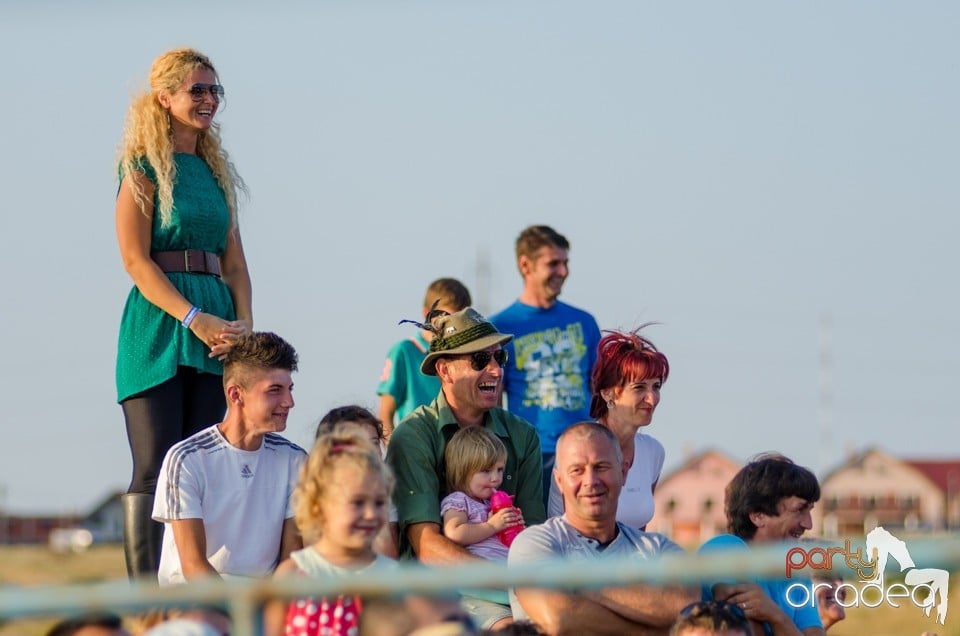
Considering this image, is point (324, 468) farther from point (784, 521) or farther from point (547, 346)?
point (547, 346)

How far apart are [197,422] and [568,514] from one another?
1634 mm

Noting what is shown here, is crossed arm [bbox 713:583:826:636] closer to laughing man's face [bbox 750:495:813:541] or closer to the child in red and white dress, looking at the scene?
laughing man's face [bbox 750:495:813:541]

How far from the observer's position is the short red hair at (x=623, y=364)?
700 cm

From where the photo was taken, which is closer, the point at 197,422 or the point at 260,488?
the point at 260,488

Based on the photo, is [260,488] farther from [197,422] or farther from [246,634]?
[246,634]

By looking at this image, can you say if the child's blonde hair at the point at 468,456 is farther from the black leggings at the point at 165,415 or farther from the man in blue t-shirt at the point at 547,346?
the man in blue t-shirt at the point at 547,346

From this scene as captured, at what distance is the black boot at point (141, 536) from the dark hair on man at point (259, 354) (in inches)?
23.4

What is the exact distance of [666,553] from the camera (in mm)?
5652

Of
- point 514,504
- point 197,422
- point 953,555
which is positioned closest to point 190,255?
point 197,422

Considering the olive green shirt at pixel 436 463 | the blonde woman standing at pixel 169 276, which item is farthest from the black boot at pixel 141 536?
the olive green shirt at pixel 436 463

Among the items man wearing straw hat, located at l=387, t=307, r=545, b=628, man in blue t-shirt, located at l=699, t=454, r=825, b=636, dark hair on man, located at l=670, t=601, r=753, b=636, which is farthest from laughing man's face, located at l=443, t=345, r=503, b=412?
dark hair on man, located at l=670, t=601, r=753, b=636

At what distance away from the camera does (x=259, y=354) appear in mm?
6090

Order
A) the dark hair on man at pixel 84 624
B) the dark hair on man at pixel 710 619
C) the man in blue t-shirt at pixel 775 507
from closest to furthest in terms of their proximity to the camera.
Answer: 1. the dark hair on man at pixel 84 624
2. the dark hair on man at pixel 710 619
3. the man in blue t-shirt at pixel 775 507

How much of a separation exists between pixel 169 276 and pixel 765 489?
8.02 ft
